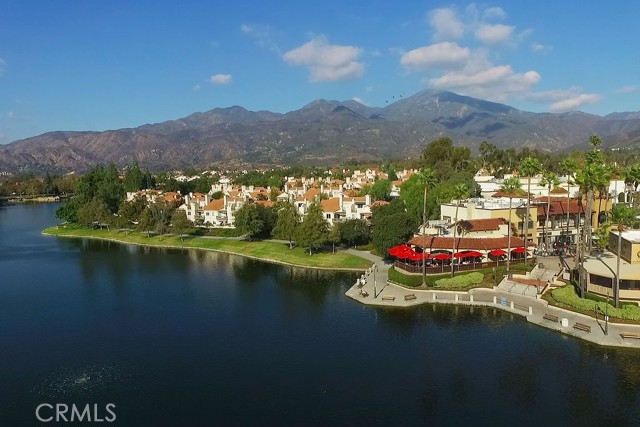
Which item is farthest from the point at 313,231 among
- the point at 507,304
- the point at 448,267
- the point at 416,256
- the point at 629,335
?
the point at 629,335

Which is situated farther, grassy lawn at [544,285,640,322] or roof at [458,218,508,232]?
roof at [458,218,508,232]

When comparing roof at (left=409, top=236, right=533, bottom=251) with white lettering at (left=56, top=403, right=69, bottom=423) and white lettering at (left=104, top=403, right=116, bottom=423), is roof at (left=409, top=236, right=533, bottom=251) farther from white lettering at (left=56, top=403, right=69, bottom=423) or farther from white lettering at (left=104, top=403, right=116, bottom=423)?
white lettering at (left=56, top=403, right=69, bottom=423)

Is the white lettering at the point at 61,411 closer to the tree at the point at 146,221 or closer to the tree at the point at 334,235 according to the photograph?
the tree at the point at 334,235

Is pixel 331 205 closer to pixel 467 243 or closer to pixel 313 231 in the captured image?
pixel 313 231

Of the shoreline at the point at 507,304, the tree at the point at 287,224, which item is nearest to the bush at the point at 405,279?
the shoreline at the point at 507,304

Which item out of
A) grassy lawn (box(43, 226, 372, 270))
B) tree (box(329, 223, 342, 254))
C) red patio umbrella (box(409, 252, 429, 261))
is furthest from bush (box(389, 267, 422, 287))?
tree (box(329, 223, 342, 254))

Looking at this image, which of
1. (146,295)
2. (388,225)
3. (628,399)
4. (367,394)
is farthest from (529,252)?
(146,295)
